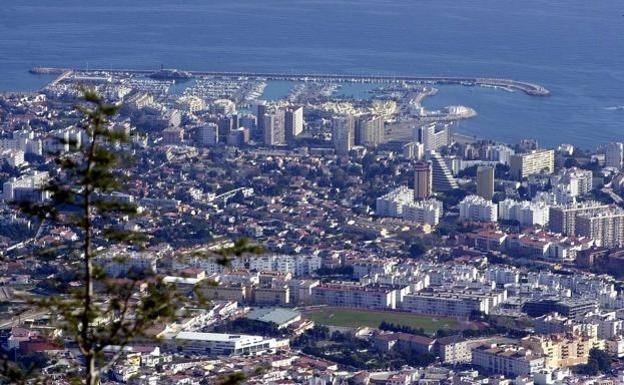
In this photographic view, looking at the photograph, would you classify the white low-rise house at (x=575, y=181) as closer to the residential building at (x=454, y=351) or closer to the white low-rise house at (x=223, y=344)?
the residential building at (x=454, y=351)

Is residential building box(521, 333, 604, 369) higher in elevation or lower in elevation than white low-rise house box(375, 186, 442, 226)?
lower

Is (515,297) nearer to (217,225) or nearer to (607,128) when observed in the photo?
(217,225)

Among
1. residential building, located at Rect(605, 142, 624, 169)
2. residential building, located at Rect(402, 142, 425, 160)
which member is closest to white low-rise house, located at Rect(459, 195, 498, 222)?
residential building, located at Rect(402, 142, 425, 160)

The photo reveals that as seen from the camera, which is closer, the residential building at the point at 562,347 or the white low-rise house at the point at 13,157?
the residential building at the point at 562,347

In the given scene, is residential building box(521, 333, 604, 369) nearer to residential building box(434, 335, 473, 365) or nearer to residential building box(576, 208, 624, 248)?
residential building box(434, 335, 473, 365)

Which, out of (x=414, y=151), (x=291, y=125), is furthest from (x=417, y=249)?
(x=291, y=125)

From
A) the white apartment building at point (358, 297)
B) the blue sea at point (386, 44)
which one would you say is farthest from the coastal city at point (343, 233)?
the blue sea at point (386, 44)

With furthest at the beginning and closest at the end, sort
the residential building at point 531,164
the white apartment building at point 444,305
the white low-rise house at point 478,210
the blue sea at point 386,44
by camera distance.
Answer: the blue sea at point 386,44
the residential building at point 531,164
the white low-rise house at point 478,210
the white apartment building at point 444,305

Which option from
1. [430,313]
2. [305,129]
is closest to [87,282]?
[430,313]
